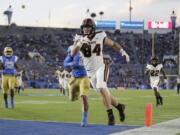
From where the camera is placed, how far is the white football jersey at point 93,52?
10.4 meters

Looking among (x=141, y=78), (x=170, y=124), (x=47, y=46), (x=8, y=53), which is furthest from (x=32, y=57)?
(x=170, y=124)

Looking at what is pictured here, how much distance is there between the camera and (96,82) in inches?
416

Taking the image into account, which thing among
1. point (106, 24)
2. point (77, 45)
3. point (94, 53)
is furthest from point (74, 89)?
point (106, 24)

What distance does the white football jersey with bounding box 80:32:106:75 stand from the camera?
10.4 meters

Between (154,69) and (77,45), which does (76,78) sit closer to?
(77,45)

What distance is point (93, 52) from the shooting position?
10.5 meters

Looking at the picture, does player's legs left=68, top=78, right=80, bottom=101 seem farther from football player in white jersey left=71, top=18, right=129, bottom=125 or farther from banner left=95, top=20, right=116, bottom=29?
banner left=95, top=20, right=116, bottom=29

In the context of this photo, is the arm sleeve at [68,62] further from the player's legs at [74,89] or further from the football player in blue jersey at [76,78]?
the player's legs at [74,89]

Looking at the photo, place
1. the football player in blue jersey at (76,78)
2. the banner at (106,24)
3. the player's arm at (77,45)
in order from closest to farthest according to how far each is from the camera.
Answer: the player's arm at (77,45), the football player in blue jersey at (76,78), the banner at (106,24)

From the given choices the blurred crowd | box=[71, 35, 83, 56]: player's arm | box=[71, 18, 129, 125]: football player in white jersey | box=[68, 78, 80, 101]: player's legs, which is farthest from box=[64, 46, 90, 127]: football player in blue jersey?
the blurred crowd

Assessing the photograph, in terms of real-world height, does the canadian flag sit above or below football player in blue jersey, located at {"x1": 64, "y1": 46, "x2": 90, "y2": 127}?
above

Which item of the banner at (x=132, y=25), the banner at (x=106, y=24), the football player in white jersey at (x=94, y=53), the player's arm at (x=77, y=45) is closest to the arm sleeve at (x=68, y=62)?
the football player in white jersey at (x=94, y=53)

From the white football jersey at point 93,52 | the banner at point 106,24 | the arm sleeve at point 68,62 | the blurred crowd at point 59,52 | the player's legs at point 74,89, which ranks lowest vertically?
the blurred crowd at point 59,52

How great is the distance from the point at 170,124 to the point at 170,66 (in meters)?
56.6
